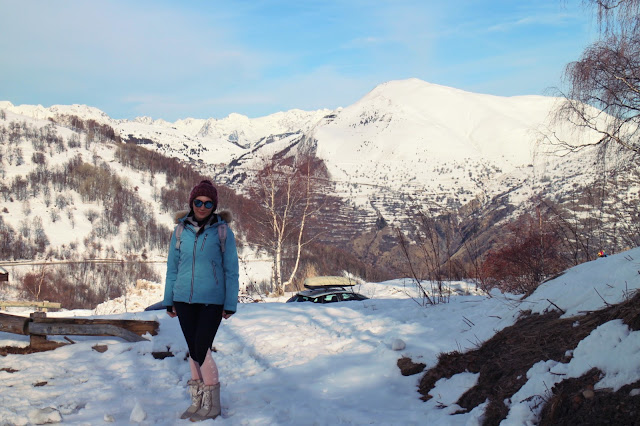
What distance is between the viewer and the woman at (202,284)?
4184mm

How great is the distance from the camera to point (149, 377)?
5160 millimetres

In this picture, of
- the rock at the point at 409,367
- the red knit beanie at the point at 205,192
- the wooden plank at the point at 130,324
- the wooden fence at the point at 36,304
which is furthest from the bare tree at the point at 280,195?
the red knit beanie at the point at 205,192

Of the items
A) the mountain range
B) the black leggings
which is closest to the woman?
the black leggings

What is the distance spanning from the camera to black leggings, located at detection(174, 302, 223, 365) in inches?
166

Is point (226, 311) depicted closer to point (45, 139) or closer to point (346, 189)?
point (45, 139)

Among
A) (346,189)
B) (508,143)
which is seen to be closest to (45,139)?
(346,189)

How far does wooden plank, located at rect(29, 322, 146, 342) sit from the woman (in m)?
1.90

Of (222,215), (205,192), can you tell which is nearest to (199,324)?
(222,215)

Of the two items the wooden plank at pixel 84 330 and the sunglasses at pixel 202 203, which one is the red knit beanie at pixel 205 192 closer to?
the sunglasses at pixel 202 203

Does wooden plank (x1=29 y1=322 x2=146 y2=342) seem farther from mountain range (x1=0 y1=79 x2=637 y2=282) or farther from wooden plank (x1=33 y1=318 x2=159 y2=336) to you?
mountain range (x1=0 y1=79 x2=637 y2=282)

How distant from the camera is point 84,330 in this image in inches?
227

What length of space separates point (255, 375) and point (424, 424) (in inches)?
86.9

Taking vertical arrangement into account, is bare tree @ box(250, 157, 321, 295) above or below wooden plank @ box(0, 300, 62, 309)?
above

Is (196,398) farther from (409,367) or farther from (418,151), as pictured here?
(418,151)
